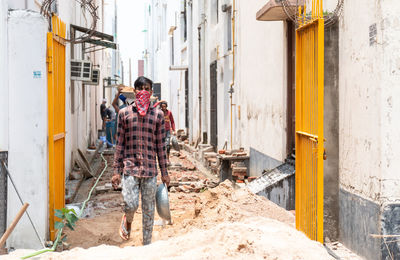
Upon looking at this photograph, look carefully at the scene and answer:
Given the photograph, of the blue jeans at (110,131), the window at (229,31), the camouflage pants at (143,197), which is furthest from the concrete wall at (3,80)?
the blue jeans at (110,131)

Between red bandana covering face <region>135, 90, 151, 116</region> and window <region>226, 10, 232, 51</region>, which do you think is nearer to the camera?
red bandana covering face <region>135, 90, 151, 116</region>

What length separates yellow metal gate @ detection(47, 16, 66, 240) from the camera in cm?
584

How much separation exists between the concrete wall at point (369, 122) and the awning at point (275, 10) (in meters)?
1.99

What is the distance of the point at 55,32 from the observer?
6391 mm

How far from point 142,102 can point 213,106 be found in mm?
10959

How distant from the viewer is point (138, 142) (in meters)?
5.45

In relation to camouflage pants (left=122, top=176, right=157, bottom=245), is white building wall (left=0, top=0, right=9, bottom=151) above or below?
above

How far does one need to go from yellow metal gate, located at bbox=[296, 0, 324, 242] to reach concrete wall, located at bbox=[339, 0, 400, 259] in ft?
1.12

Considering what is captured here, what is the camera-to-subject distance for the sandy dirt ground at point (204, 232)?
3.99m

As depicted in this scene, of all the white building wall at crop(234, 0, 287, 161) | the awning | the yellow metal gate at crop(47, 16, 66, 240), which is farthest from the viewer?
the white building wall at crop(234, 0, 287, 161)

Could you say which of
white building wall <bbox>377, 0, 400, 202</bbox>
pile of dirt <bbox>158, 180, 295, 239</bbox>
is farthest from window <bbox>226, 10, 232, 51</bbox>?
white building wall <bbox>377, 0, 400, 202</bbox>

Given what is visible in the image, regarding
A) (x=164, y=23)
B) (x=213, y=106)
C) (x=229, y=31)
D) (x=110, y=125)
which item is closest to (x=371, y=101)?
(x=229, y=31)

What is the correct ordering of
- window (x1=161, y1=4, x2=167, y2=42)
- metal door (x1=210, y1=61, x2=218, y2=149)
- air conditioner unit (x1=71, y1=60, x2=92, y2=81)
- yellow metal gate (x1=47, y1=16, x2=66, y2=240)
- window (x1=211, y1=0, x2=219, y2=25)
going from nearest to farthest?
yellow metal gate (x1=47, y1=16, x2=66, y2=240) → air conditioner unit (x1=71, y1=60, x2=92, y2=81) → metal door (x1=210, y1=61, x2=218, y2=149) → window (x1=211, y1=0, x2=219, y2=25) → window (x1=161, y1=4, x2=167, y2=42)

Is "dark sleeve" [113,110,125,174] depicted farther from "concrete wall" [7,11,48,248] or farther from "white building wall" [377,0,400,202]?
"white building wall" [377,0,400,202]
